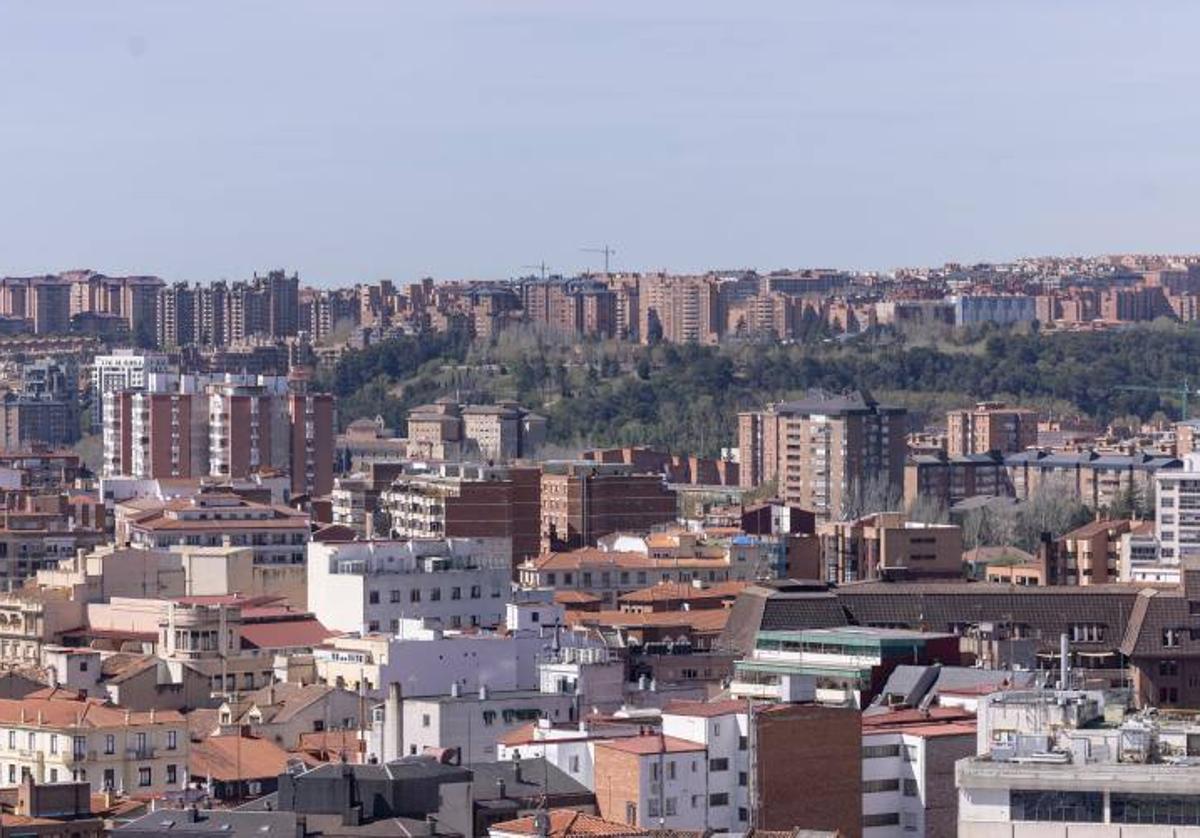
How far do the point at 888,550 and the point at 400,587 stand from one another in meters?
15.2

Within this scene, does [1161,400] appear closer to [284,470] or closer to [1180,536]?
[284,470]

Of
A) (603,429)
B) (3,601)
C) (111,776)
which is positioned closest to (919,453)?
(603,429)

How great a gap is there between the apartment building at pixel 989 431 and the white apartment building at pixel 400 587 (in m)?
48.5

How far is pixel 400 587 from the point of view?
42219 mm

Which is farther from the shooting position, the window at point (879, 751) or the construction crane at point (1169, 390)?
the construction crane at point (1169, 390)

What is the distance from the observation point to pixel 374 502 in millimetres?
65688

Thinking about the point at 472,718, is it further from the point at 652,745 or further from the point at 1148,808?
the point at 1148,808

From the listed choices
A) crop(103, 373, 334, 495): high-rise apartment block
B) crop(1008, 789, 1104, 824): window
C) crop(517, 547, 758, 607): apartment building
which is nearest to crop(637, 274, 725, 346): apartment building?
crop(103, 373, 334, 495): high-rise apartment block

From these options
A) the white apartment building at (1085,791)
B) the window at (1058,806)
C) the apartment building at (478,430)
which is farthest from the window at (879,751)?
the apartment building at (478,430)

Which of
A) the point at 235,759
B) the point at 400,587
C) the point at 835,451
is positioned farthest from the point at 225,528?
the point at 835,451

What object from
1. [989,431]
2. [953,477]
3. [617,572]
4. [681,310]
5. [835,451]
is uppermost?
[681,310]

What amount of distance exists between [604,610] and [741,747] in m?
20.9

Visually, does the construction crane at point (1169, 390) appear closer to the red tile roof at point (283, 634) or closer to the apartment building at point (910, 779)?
the red tile roof at point (283, 634)

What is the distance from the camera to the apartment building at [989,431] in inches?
3624
